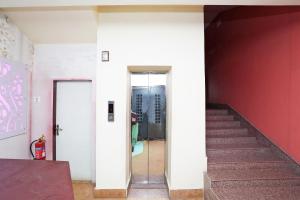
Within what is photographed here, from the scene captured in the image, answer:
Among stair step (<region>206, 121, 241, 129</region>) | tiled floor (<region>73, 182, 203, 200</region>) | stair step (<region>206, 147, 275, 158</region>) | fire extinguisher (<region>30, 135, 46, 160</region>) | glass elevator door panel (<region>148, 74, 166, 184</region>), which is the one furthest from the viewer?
stair step (<region>206, 121, 241, 129</region>)

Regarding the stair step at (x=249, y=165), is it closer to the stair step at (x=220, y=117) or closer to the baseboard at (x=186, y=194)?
the baseboard at (x=186, y=194)

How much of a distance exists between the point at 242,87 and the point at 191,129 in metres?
1.84

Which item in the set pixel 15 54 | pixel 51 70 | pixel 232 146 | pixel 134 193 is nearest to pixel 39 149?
pixel 51 70

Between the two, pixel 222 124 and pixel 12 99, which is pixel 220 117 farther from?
pixel 12 99

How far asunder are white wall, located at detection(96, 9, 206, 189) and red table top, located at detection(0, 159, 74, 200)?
160 centimetres

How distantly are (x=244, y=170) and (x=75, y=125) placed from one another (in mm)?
3103

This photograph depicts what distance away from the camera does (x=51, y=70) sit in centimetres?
406

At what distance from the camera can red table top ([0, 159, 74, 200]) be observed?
1.22 metres

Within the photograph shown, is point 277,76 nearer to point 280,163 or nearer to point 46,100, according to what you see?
point 280,163

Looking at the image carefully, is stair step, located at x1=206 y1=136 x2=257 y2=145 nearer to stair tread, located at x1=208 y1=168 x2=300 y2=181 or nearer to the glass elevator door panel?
stair tread, located at x1=208 y1=168 x2=300 y2=181

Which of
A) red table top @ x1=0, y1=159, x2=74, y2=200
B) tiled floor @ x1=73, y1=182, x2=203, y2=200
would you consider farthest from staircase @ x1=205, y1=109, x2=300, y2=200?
red table top @ x1=0, y1=159, x2=74, y2=200

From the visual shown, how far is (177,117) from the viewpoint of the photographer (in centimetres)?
341

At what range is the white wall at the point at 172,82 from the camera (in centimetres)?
340

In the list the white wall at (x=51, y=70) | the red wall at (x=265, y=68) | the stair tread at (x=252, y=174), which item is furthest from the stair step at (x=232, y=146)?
the white wall at (x=51, y=70)
